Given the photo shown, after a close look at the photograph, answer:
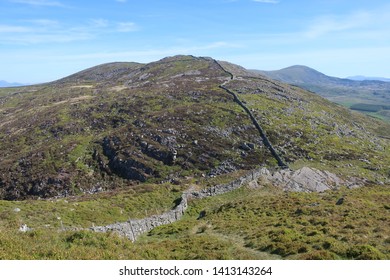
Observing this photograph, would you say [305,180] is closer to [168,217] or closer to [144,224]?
[168,217]

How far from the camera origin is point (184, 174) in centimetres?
5788

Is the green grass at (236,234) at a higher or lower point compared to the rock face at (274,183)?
higher

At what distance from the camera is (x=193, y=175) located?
5741 centimetres

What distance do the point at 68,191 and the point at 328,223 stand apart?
43125mm

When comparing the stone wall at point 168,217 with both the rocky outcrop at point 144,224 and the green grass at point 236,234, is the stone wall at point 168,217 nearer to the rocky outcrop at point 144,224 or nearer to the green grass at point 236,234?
the rocky outcrop at point 144,224

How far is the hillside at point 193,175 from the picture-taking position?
21359 millimetres


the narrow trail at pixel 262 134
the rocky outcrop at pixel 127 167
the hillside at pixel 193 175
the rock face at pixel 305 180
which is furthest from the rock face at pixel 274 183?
the rocky outcrop at pixel 127 167

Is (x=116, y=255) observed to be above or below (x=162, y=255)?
above

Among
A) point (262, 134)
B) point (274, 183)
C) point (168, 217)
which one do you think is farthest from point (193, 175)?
point (262, 134)

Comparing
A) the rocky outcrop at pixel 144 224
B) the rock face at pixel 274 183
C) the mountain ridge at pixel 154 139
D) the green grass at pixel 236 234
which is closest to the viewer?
the green grass at pixel 236 234

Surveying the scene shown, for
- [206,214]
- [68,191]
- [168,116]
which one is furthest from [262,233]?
[168,116]

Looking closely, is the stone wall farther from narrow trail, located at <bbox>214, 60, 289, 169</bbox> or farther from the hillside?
narrow trail, located at <bbox>214, 60, 289, 169</bbox>

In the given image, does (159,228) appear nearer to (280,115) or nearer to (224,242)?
(224,242)

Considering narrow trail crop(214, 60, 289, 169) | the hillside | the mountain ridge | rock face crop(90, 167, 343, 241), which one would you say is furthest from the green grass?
the mountain ridge
